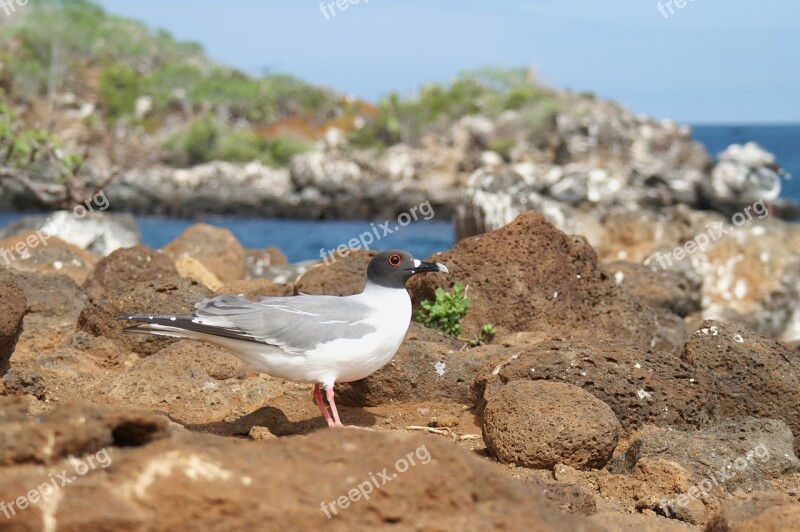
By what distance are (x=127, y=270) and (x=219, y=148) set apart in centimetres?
5814

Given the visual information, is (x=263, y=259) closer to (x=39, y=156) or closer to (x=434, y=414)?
(x=39, y=156)

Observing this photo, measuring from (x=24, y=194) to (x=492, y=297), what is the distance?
4444cm

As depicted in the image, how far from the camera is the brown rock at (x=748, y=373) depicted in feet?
26.9

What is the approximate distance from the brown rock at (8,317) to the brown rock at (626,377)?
381 cm

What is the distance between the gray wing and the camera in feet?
22.1

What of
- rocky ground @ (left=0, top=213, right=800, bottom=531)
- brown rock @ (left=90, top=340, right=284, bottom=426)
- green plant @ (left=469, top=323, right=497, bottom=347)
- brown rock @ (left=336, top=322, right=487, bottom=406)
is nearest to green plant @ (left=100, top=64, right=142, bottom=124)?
rocky ground @ (left=0, top=213, right=800, bottom=531)

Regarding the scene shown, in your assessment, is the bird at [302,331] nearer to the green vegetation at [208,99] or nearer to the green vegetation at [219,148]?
the green vegetation at [208,99]

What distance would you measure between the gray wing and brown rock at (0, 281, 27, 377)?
6.20 ft

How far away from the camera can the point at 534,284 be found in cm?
996

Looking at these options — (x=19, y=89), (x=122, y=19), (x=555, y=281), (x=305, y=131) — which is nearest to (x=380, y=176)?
(x=305, y=131)

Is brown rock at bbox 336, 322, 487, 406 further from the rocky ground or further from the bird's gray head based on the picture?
the bird's gray head

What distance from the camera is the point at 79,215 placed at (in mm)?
17766

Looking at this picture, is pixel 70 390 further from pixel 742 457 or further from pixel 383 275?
pixel 742 457

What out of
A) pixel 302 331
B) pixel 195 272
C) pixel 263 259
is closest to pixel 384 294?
pixel 302 331
